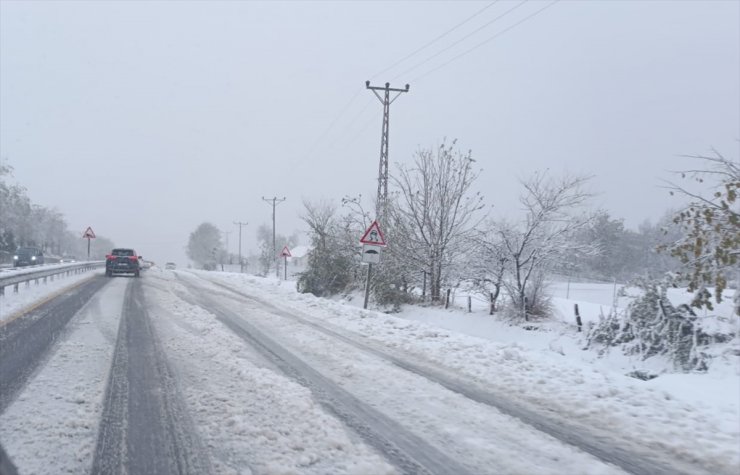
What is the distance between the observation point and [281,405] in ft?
19.7

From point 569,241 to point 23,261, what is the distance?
136 ft

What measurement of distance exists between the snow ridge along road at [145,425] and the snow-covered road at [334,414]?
21 mm

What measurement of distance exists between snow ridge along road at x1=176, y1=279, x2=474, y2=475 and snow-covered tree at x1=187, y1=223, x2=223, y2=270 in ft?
452

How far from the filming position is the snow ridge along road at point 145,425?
4.38 m

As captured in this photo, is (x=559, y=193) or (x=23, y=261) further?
(x=23, y=261)

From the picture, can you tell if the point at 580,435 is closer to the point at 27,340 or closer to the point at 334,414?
the point at 334,414

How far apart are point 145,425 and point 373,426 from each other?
223 cm

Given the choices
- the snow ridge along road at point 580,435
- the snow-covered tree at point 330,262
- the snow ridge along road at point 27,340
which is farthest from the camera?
the snow-covered tree at point 330,262

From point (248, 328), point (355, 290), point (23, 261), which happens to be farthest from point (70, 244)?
point (248, 328)

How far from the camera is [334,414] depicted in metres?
5.79

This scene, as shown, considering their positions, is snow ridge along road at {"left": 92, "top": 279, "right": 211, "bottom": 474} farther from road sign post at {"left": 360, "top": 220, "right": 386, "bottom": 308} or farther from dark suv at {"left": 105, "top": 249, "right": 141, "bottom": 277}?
dark suv at {"left": 105, "top": 249, "right": 141, "bottom": 277}

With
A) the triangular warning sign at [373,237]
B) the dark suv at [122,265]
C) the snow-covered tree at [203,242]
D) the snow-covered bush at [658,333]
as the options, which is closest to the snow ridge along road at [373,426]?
the snow-covered bush at [658,333]

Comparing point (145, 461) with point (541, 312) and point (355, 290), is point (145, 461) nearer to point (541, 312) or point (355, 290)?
point (541, 312)

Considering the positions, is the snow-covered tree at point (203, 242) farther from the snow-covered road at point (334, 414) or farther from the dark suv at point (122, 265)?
the snow-covered road at point (334, 414)
